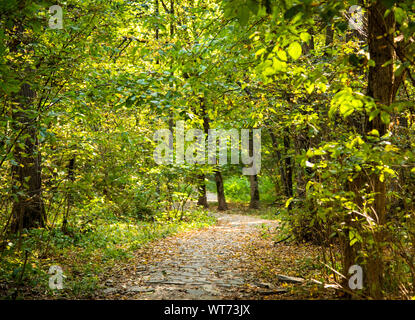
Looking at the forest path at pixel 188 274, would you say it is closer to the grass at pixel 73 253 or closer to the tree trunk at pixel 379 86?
the grass at pixel 73 253

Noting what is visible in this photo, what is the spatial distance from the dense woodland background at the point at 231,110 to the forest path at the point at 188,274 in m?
0.59

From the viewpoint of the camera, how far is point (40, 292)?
14.1 ft

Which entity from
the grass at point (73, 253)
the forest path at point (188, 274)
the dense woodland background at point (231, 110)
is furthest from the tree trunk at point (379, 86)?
the grass at point (73, 253)

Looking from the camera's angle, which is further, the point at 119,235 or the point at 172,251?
the point at 119,235

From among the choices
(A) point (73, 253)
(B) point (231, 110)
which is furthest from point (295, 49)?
(A) point (73, 253)

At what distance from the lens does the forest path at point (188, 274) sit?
450 cm

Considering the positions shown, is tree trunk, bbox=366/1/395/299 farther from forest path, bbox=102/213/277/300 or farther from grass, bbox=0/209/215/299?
grass, bbox=0/209/215/299

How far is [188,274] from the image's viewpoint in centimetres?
553

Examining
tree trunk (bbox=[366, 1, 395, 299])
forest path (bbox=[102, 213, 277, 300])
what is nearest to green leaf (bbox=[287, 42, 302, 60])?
tree trunk (bbox=[366, 1, 395, 299])

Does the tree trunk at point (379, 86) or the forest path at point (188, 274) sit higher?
the tree trunk at point (379, 86)
